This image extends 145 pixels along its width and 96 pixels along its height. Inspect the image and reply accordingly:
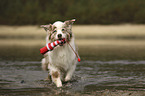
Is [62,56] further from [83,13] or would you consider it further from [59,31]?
[83,13]

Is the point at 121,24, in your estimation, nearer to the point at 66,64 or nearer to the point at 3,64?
the point at 3,64

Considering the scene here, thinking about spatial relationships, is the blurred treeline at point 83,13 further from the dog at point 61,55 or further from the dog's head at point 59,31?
the dog's head at point 59,31

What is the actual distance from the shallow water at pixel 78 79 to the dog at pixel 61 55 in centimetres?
31

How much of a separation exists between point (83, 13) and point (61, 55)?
57632 mm

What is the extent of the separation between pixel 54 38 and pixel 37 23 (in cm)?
5747

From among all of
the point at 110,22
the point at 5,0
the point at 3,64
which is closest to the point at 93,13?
the point at 110,22

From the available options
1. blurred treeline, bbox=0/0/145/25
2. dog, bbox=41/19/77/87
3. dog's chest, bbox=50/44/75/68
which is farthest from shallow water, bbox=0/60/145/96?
blurred treeline, bbox=0/0/145/25

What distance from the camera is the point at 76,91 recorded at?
9.24 meters

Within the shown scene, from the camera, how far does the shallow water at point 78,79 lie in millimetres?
9422

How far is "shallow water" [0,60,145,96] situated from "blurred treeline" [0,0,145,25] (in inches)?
1803

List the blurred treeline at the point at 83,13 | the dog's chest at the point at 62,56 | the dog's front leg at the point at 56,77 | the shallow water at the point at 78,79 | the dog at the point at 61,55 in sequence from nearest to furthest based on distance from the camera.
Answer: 1. the shallow water at the point at 78,79
2. the dog at the point at 61,55
3. the dog's chest at the point at 62,56
4. the dog's front leg at the point at 56,77
5. the blurred treeline at the point at 83,13

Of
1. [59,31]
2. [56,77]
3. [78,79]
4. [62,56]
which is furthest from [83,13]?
[59,31]

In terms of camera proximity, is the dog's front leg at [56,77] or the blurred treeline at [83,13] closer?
the dog's front leg at [56,77]

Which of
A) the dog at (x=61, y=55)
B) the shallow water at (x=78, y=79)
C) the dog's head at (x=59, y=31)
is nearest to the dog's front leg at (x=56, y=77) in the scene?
the dog at (x=61, y=55)
